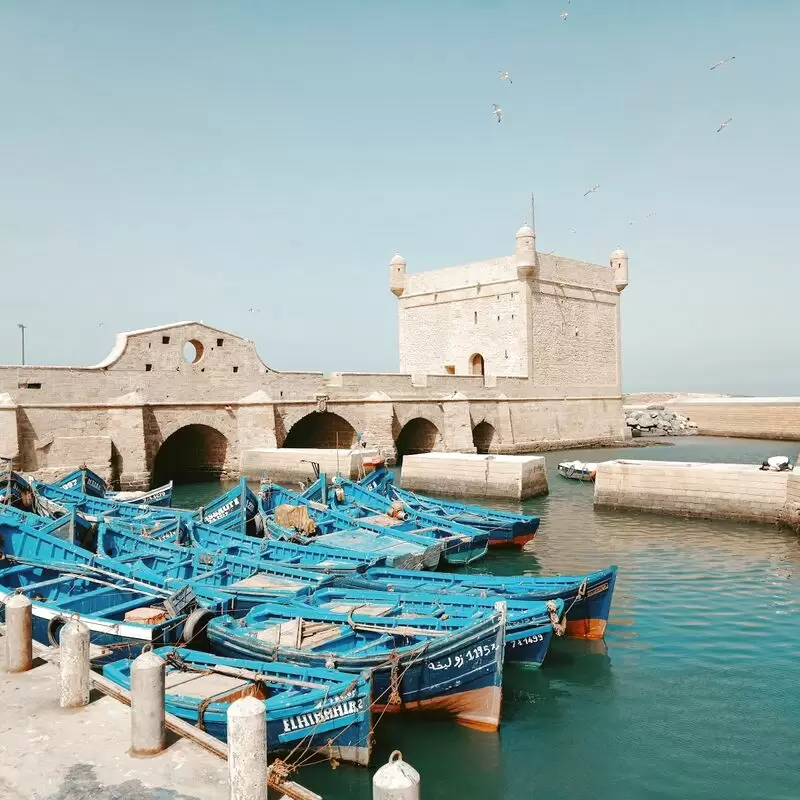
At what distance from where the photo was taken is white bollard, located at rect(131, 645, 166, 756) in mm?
5020

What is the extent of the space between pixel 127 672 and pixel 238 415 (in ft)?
66.6

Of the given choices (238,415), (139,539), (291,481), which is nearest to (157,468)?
(238,415)

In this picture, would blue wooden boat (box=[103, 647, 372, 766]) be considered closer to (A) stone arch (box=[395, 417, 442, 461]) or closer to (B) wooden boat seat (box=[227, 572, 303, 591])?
(B) wooden boat seat (box=[227, 572, 303, 591])

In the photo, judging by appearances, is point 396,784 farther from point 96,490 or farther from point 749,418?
point 749,418

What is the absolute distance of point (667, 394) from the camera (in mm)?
79938

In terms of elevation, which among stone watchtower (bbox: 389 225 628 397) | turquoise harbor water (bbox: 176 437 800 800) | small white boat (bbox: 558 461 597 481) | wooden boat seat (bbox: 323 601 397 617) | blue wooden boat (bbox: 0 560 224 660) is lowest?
turquoise harbor water (bbox: 176 437 800 800)

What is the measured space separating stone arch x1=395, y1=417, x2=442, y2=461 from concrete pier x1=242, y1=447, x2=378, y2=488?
26.0 ft

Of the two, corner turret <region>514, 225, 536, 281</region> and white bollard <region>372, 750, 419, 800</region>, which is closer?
white bollard <region>372, 750, 419, 800</region>

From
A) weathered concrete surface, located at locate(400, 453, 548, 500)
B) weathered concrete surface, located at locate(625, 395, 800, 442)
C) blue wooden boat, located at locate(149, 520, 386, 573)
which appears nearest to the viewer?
blue wooden boat, located at locate(149, 520, 386, 573)

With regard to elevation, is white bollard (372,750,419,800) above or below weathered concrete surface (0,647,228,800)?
above

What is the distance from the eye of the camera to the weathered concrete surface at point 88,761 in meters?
4.68

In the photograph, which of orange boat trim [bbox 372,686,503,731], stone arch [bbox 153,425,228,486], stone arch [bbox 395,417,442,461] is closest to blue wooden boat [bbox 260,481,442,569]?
orange boat trim [bbox 372,686,503,731]

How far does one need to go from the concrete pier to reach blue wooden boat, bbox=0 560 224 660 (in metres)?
13.6

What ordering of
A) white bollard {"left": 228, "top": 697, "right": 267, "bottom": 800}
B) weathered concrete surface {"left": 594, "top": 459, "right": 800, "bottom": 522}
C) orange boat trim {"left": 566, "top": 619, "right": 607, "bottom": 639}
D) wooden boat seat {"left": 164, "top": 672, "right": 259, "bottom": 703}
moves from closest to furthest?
1. white bollard {"left": 228, "top": 697, "right": 267, "bottom": 800}
2. wooden boat seat {"left": 164, "top": 672, "right": 259, "bottom": 703}
3. orange boat trim {"left": 566, "top": 619, "right": 607, "bottom": 639}
4. weathered concrete surface {"left": 594, "top": 459, "right": 800, "bottom": 522}
